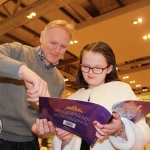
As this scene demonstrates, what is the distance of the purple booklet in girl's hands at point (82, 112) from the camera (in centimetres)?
109

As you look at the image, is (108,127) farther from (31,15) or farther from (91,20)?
(91,20)

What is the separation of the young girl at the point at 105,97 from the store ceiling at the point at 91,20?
302 centimetres

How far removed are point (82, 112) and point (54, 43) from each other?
115 cm

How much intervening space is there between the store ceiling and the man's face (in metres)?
2.48

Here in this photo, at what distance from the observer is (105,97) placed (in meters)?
1.58

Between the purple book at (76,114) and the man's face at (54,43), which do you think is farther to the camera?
the man's face at (54,43)

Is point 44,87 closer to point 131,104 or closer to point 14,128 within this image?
point 131,104

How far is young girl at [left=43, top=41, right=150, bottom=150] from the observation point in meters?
1.29

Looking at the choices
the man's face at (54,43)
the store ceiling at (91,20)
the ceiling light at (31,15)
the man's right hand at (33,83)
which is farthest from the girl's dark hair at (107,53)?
the ceiling light at (31,15)

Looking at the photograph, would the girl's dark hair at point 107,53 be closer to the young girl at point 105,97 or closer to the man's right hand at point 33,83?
the young girl at point 105,97

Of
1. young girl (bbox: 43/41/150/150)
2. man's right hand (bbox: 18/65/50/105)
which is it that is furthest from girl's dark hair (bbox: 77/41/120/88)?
man's right hand (bbox: 18/65/50/105)

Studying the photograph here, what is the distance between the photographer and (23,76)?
1237 mm

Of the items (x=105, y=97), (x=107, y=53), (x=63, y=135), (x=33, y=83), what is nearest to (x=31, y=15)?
(x=107, y=53)

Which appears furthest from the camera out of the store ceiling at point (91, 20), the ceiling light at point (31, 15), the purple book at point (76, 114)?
the ceiling light at point (31, 15)
